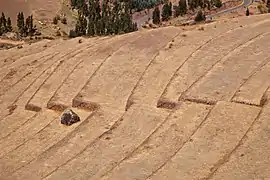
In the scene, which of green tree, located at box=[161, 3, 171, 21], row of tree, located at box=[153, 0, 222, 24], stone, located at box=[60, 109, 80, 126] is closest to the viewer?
stone, located at box=[60, 109, 80, 126]

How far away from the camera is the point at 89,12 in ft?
420

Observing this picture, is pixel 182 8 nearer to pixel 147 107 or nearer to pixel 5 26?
pixel 5 26

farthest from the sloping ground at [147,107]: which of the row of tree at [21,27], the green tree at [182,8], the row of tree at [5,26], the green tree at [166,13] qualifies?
the green tree at [182,8]

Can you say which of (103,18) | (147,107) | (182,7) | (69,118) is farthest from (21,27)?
(147,107)

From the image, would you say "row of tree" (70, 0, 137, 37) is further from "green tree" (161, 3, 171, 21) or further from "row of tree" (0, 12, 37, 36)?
"green tree" (161, 3, 171, 21)

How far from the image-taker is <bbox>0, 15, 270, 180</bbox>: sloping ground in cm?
2966

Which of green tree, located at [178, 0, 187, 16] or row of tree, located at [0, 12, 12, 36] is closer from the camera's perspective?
row of tree, located at [0, 12, 12, 36]

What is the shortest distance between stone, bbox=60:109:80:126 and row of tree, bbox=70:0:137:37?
55017 millimetres

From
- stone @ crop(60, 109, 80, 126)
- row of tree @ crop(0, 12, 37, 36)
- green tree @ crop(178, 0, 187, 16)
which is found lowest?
stone @ crop(60, 109, 80, 126)

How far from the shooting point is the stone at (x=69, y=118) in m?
37.2

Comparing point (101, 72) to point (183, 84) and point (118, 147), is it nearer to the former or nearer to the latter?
point (183, 84)

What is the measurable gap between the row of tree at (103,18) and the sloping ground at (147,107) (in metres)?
46.7

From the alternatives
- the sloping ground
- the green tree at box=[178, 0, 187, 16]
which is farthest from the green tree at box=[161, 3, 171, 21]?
the sloping ground

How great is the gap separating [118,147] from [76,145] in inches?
118
